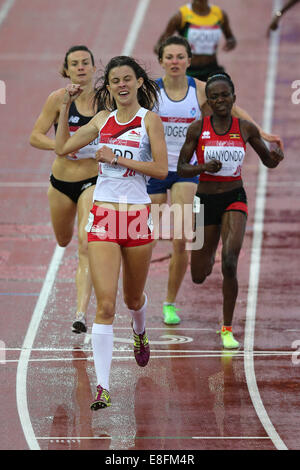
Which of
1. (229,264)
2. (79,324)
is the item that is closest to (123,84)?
(229,264)

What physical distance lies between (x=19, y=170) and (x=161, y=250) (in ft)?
14.0

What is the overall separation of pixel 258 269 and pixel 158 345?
281 centimetres

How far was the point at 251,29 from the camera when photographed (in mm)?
23469

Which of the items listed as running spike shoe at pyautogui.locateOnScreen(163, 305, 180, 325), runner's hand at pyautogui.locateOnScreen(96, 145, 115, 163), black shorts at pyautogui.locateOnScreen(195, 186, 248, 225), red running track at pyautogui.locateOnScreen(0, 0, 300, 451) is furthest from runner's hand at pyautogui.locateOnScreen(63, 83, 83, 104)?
running spike shoe at pyautogui.locateOnScreen(163, 305, 180, 325)

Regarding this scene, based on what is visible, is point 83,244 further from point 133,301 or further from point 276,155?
point 276,155

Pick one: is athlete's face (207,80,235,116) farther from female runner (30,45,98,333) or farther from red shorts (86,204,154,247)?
red shorts (86,204,154,247)

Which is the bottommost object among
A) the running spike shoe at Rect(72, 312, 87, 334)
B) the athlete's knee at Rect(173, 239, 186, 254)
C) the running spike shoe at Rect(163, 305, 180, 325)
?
the running spike shoe at Rect(72, 312, 87, 334)

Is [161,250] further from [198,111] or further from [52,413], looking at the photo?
[52,413]

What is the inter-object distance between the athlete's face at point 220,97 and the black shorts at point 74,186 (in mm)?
1450

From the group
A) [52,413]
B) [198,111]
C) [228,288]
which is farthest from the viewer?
[198,111]

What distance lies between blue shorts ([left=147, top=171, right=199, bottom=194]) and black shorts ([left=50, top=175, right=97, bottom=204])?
A: 2.63 ft

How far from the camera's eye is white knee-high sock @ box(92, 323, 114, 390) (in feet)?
27.6
